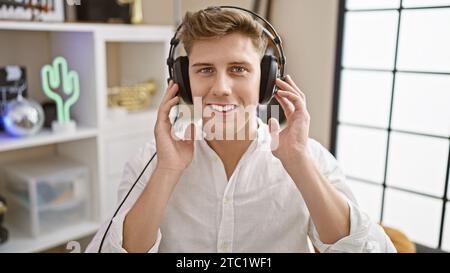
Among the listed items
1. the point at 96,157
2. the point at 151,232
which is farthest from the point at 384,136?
the point at 96,157

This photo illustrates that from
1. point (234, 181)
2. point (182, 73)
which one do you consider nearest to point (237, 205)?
point (234, 181)

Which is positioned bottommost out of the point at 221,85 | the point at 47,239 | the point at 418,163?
the point at 47,239

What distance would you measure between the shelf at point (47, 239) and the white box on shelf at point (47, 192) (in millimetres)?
52

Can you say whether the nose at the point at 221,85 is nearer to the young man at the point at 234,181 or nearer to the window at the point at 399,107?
the young man at the point at 234,181

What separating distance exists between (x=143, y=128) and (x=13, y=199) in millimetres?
544

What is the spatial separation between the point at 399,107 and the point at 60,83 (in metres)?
1.19

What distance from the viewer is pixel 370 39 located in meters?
0.62

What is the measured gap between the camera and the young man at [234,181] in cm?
65

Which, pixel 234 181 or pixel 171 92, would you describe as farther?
pixel 234 181

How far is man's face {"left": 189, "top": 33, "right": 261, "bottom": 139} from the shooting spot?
2.11ft

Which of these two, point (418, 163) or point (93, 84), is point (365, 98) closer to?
point (418, 163)

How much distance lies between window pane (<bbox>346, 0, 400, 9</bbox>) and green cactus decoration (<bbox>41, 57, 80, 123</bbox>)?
3.55 feet

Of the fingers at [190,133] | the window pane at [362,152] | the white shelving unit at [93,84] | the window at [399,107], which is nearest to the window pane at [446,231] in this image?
the window at [399,107]

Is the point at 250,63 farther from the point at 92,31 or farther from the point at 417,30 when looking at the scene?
the point at 92,31
